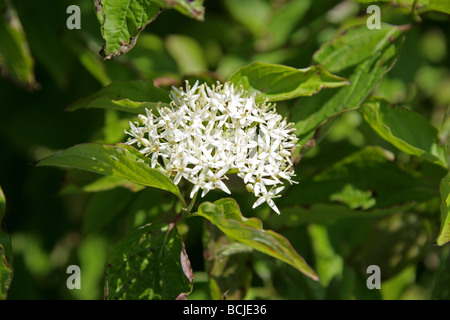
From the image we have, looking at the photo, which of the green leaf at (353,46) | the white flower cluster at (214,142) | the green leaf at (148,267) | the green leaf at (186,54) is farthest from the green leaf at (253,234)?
the green leaf at (186,54)

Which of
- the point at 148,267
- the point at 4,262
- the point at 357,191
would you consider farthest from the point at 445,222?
the point at 4,262

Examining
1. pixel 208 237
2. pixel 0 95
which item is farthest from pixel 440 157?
pixel 0 95

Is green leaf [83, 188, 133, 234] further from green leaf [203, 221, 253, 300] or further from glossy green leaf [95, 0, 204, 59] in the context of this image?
glossy green leaf [95, 0, 204, 59]

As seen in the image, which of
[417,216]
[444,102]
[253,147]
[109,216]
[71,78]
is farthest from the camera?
[444,102]

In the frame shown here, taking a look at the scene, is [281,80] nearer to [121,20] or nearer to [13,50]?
[121,20]

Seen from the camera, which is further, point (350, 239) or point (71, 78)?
point (71, 78)

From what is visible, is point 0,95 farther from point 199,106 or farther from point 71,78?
point 199,106
